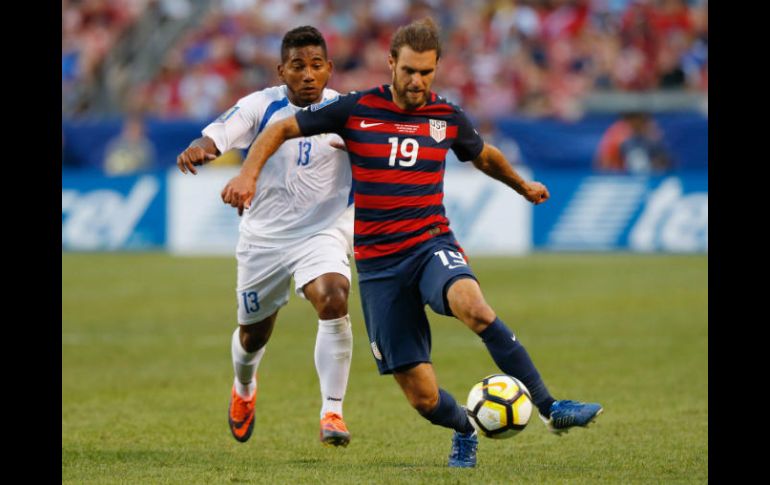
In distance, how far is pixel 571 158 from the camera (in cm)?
→ 2227

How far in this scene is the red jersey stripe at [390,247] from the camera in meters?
6.92

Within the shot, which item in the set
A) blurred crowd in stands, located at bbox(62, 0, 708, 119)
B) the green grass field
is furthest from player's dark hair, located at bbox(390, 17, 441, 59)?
blurred crowd in stands, located at bbox(62, 0, 708, 119)

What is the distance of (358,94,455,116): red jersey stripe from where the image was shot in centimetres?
689

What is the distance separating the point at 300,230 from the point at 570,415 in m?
2.38

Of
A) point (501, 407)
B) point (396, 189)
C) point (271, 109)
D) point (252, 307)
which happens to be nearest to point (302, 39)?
point (271, 109)

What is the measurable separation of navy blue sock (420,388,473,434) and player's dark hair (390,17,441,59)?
1.79 m

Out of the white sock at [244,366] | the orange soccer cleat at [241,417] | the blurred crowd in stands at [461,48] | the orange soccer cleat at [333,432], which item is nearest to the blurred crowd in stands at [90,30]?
the blurred crowd in stands at [461,48]

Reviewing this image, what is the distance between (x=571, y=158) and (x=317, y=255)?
48.6 feet

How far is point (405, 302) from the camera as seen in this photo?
6.93m

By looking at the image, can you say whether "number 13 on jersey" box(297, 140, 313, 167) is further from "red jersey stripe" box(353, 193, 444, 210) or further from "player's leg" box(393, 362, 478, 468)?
"player's leg" box(393, 362, 478, 468)

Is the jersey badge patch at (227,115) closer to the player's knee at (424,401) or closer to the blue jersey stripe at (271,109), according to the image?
the blue jersey stripe at (271,109)

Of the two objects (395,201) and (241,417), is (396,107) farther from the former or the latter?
(241,417)

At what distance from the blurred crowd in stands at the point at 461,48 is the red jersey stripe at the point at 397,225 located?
54.4 feet
